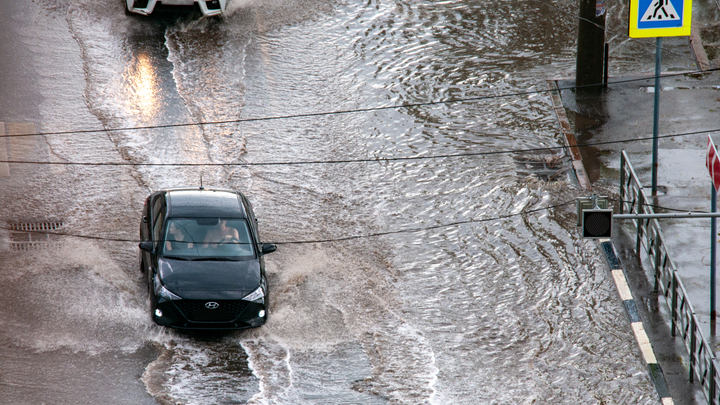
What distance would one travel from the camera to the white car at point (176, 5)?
23.2m

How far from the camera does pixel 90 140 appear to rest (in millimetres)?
19188

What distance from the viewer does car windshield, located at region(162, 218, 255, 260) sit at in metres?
13.7

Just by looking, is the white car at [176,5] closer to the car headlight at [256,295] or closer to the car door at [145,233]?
the car door at [145,233]

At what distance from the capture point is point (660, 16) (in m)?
16.2

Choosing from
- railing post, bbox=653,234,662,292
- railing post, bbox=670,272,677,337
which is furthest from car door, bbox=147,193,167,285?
railing post, bbox=653,234,662,292

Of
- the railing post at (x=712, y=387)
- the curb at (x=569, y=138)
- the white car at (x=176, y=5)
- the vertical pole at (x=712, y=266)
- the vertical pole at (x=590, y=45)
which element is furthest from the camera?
the white car at (x=176, y=5)

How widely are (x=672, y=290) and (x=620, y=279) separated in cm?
153

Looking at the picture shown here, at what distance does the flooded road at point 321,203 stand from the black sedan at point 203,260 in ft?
1.87

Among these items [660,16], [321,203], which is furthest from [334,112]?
[660,16]

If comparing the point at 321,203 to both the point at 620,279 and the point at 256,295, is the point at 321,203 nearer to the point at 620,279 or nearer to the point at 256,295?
the point at 256,295

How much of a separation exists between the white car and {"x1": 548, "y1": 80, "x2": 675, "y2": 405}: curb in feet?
28.3

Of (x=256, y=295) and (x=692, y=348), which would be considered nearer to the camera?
(x=692, y=348)

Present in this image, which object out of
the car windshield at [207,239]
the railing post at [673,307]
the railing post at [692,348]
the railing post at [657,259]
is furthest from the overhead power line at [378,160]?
the railing post at [692,348]

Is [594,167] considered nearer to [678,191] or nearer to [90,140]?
[678,191]
